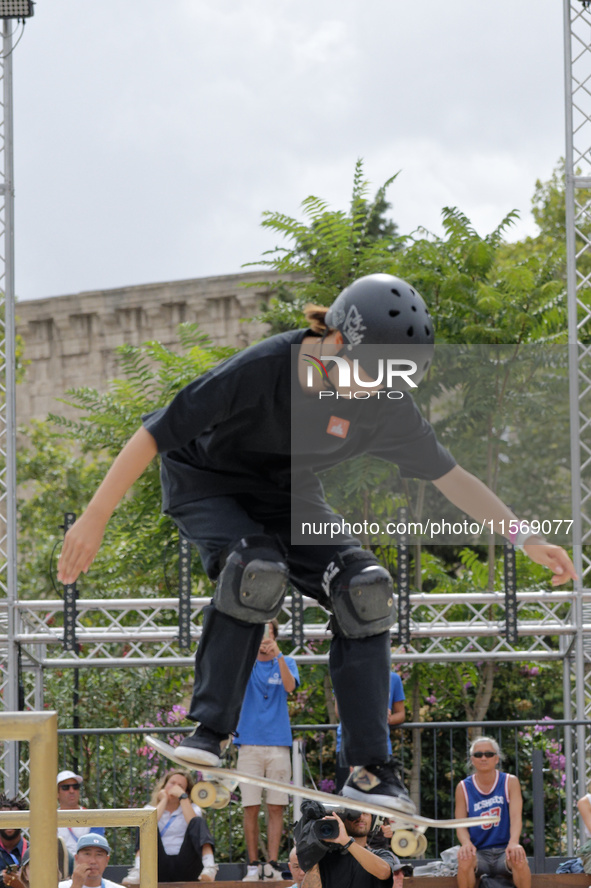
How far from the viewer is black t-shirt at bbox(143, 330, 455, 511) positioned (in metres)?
2.83

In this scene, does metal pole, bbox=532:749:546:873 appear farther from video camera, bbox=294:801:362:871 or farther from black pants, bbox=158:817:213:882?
video camera, bbox=294:801:362:871

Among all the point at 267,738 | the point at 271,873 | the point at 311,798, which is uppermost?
the point at 311,798

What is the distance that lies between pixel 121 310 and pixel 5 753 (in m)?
13.7

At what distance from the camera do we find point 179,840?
20.9 ft

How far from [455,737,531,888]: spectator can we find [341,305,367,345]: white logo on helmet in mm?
4282

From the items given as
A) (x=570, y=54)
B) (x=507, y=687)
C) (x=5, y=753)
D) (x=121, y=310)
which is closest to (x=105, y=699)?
(x=5, y=753)

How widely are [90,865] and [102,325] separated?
16.9 meters

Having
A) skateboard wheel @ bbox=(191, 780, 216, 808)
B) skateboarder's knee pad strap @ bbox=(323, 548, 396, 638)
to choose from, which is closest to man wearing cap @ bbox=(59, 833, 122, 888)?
skateboard wheel @ bbox=(191, 780, 216, 808)

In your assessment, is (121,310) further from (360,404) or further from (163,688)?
(360,404)

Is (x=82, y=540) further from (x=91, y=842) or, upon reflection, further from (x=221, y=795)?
(x=91, y=842)

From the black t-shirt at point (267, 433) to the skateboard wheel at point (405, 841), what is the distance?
991 millimetres

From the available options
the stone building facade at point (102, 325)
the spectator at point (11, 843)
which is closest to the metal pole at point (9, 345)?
the spectator at point (11, 843)

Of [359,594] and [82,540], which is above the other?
[82,540]

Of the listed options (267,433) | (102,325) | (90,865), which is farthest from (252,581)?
(102,325)
